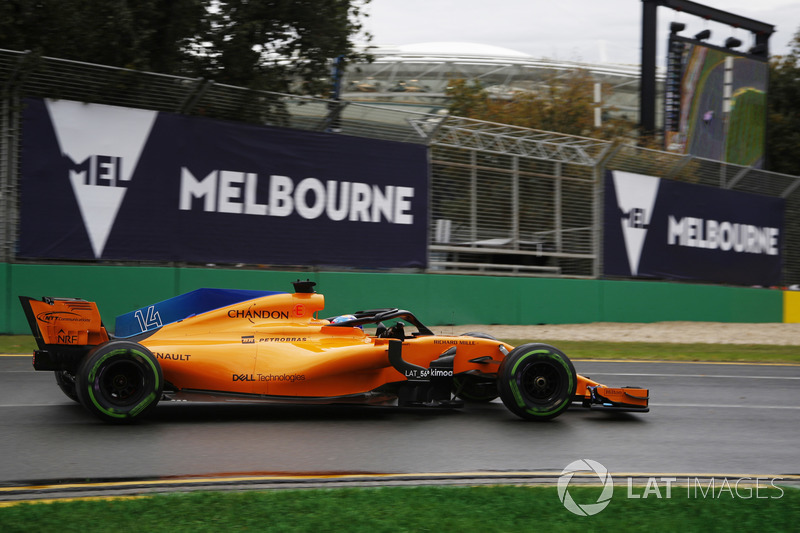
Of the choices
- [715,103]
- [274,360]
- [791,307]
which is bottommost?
[274,360]

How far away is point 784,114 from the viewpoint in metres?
35.9

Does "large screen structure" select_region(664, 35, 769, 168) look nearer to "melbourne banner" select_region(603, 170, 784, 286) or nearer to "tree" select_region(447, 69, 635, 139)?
"melbourne banner" select_region(603, 170, 784, 286)

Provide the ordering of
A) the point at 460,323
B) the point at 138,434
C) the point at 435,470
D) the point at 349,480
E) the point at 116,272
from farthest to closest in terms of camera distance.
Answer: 1. the point at 460,323
2. the point at 116,272
3. the point at 138,434
4. the point at 435,470
5. the point at 349,480


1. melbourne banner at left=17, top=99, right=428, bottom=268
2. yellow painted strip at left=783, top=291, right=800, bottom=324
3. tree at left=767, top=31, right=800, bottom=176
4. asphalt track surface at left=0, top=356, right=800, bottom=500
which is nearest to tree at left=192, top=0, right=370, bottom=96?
melbourne banner at left=17, top=99, right=428, bottom=268

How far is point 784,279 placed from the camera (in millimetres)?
23422

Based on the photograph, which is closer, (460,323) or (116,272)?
(116,272)

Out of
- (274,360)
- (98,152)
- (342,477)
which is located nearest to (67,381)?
(274,360)

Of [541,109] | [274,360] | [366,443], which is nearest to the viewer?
[366,443]

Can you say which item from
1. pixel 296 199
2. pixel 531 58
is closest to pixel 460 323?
pixel 296 199

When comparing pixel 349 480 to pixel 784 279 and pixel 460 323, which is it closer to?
pixel 460 323

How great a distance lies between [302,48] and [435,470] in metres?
14.8

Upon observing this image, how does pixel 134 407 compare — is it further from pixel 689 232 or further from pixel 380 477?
pixel 689 232

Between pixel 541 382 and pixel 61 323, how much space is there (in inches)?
159

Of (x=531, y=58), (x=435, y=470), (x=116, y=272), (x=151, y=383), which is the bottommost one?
(x=435, y=470)
